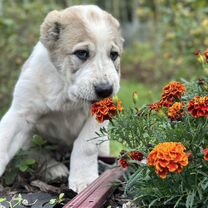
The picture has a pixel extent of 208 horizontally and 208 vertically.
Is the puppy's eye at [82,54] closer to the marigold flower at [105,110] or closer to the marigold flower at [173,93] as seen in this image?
the marigold flower at [105,110]

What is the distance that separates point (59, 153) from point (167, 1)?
546cm

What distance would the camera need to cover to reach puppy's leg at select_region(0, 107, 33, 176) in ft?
10.1

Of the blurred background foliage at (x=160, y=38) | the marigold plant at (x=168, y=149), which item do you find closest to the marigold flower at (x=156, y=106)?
the marigold plant at (x=168, y=149)

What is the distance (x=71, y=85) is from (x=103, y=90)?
24 cm

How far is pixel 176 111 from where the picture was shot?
2.17 m

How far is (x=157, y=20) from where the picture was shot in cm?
1142

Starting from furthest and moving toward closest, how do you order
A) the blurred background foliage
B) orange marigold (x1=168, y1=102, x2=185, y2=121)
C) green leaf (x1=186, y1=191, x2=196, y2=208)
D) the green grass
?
1. the green grass
2. the blurred background foliage
3. orange marigold (x1=168, y1=102, x2=185, y2=121)
4. green leaf (x1=186, y1=191, x2=196, y2=208)

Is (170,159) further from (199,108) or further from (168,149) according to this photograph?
(199,108)

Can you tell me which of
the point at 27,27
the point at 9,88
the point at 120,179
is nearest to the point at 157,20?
the point at 27,27

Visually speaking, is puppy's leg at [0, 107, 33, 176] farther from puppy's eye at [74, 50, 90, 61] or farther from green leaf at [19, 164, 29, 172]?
puppy's eye at [74, 50, 90, 61]

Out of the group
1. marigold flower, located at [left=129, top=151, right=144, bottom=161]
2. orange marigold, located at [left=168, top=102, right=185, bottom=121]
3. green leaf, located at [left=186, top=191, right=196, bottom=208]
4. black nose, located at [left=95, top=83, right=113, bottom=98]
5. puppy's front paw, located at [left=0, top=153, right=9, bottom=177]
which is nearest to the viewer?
green leaf, located at [left=186, top=191, right=196, bottom=208]

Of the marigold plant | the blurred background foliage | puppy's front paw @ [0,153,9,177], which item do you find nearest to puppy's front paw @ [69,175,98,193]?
puppy's front paw @ [0,153,9,177]

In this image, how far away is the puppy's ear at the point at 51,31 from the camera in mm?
3109

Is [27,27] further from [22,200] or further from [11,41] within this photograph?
[22,200]
